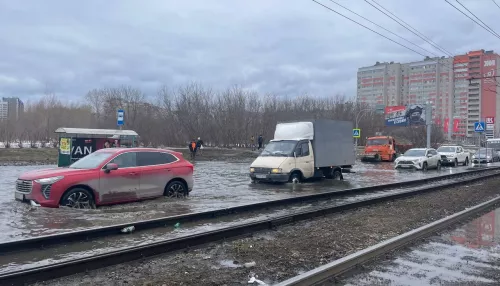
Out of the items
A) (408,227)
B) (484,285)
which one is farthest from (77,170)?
(484,285)

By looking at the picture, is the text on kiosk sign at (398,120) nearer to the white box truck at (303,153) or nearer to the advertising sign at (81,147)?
the white box truck at (303,153)

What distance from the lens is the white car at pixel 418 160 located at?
28.9 m

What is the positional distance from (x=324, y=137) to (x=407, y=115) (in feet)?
156

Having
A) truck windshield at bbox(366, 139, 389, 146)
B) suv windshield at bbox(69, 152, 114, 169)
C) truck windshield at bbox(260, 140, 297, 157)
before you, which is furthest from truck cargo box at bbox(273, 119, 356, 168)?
truck windshield at bbox(366, 139, 389, 146)

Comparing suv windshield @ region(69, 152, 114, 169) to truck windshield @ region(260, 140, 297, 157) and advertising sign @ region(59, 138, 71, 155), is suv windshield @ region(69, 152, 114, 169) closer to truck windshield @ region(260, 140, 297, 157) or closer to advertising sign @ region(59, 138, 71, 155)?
truck windshield @ region(260, 140, 297, 157)

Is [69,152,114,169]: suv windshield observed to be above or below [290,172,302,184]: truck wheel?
above

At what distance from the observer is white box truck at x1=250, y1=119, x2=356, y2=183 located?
57.1 feet

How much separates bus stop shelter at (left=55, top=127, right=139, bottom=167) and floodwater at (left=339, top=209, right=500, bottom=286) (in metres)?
17.5

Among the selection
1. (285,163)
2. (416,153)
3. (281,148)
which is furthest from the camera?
(416,153)

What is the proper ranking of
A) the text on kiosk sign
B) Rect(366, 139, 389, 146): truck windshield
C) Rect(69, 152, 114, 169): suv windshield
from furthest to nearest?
the text on kiosk sign → Rect(366, 139, 389, 146): truck windshield → Rect(69, 152, 114, 169): suv windshield

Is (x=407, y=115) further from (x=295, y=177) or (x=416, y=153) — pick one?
(x=295, y=177)

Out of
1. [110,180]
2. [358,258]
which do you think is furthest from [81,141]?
[358,258]

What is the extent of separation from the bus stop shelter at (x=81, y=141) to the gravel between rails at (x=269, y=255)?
14600 mm

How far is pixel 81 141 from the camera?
21172 mm
